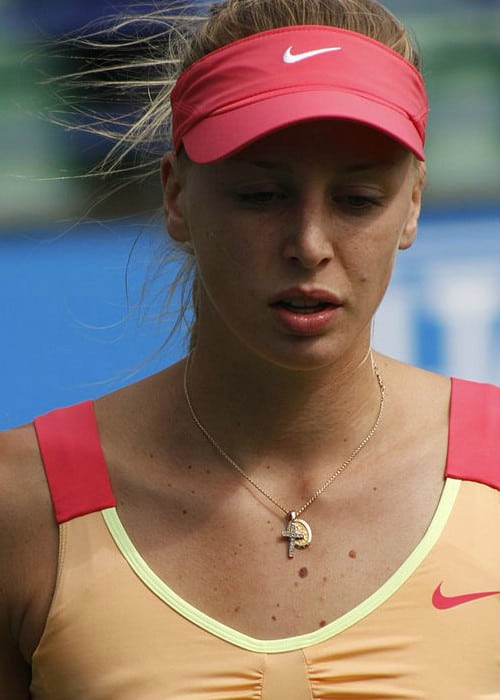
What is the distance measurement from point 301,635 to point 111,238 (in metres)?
1.80

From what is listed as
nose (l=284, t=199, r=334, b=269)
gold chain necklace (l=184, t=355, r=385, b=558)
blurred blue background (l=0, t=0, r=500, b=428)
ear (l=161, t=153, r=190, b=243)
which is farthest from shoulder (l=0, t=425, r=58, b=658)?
blurred blue background (l=0, t=0, r=500, b=428)

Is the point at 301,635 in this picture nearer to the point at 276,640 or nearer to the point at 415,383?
the point at 276,640

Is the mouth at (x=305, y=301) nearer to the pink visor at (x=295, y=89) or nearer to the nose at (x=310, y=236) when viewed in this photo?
the nose at (x=310, y=236)

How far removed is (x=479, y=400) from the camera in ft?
5.61

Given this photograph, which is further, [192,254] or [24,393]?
[24,393]

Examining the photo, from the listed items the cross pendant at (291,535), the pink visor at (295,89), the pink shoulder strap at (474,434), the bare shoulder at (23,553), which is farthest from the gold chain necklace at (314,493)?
the pink visor at (295,89)

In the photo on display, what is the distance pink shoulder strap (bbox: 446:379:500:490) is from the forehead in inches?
15.4

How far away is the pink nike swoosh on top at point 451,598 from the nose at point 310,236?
430 mm

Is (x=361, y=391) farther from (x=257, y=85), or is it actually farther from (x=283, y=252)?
(x=257, y=85)

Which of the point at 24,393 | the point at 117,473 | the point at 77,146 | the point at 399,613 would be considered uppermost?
the point at 77,146

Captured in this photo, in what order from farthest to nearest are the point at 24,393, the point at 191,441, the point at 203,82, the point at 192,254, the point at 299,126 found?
1. the point at 24,393
2. the point at 192,254
3. the point at 191,441
4. the point at 203,82
5. the point at 299,126

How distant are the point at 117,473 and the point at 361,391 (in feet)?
1.11

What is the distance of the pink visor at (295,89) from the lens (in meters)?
1.46

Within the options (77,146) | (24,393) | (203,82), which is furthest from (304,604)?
(77,146)
